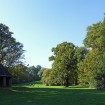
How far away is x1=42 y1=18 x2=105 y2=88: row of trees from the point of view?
58125mm

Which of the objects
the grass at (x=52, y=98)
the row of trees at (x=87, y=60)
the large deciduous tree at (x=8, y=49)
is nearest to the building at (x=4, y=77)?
the large deciduous tree at (x=8, y=49)

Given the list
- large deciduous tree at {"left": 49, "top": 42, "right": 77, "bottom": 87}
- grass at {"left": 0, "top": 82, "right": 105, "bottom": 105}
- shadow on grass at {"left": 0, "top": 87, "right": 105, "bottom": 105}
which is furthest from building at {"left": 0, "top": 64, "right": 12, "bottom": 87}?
large deciduous tree at {"left": 49, "top": 42, "right": 77, "bottom": 87}

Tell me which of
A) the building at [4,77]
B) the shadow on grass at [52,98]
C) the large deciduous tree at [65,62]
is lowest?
the shadow on grass at [52,98]

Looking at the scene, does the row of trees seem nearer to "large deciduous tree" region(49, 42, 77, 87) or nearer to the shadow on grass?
"large deciduous tree" region(49, 42, 77, 87)

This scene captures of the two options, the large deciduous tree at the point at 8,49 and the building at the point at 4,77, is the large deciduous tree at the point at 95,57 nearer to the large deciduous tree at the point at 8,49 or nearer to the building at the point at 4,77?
the large deciduous tree at the point at 8,49

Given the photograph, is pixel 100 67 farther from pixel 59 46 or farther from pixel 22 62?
pixel 59 46

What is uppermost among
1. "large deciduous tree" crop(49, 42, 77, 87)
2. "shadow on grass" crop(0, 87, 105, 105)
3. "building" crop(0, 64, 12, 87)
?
"large deciduous tree" crop(49, 42, 77, 87)

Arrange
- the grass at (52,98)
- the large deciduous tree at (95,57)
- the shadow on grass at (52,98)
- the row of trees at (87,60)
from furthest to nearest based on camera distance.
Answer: the row of trees at (87,60) < the large deciduous tree at (95,57) < the grass at (52,98) < the shadow on grass at (52,98)

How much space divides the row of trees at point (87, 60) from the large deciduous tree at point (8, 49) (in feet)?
53.5

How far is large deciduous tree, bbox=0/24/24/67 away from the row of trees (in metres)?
16.3

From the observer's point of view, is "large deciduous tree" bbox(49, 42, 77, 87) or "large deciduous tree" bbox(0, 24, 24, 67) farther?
"large deciduous tree" bbox(49, 42, 77, 87)

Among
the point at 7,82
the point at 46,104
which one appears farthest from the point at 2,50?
the point at 46,104

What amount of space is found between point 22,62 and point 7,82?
25.5ft

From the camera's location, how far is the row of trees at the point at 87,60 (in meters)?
58.1
